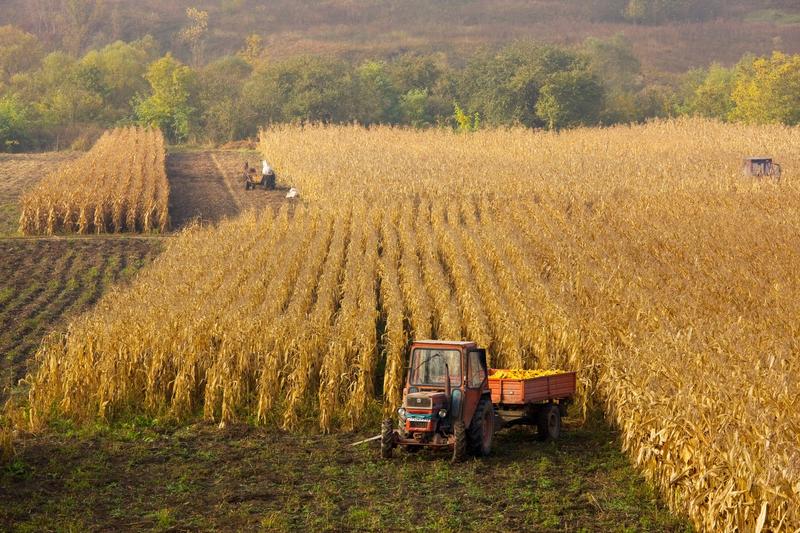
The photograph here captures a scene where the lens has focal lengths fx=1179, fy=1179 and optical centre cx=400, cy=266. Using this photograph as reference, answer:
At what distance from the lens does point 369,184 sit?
1650 inches

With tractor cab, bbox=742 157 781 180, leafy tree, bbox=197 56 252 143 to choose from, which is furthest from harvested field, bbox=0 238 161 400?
leafy tree, bbox=197 56 252 143

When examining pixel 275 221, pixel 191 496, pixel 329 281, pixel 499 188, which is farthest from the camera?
pixel 499 188

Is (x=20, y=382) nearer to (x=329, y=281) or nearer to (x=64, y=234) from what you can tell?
(x=329, y=281)

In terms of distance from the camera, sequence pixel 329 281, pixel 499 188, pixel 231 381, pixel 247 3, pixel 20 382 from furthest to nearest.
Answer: pixel 247 3, pixel 499 188, pixel 329 281, pixel 20 382, pixel 231 381

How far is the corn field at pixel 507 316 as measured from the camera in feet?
42.8

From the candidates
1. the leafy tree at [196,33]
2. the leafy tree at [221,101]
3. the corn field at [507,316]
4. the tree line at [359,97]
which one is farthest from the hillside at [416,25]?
the corn field at [507,316]

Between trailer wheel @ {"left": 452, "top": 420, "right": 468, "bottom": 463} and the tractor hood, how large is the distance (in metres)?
0.33

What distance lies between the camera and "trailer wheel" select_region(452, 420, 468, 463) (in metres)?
14.5

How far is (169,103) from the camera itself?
→ 81562 millimetres

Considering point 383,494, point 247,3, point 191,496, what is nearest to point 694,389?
point 383,494

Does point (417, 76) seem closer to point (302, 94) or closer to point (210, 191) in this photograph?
point (302, 94)

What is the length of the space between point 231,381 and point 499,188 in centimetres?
2460

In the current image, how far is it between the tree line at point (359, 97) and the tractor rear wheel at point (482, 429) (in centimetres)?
5895

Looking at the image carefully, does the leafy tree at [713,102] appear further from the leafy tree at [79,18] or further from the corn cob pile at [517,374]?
the leafy tree at [79,18]
